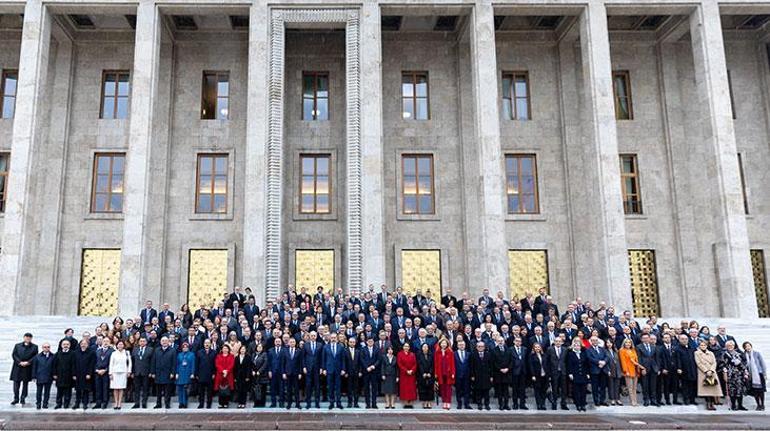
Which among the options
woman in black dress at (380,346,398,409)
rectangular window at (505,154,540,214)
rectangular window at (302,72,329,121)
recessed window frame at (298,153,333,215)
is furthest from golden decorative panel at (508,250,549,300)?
woman in black dress at (380,346,398,409)

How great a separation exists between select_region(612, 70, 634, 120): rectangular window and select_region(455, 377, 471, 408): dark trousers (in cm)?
1687

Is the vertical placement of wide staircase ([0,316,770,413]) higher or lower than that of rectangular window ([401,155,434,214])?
lower

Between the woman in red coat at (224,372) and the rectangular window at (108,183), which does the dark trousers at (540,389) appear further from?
the rectangular window at (108,183)

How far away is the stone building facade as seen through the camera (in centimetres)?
2191

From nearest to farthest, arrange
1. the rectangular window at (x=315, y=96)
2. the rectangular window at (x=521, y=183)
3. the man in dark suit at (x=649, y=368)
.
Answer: the man in dark suit at (x=649, y=368) → the rectangular window at (x=521, y=183) → the rectangular window at (x=315, y=96)

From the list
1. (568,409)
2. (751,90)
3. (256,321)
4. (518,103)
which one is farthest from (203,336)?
(751,90)

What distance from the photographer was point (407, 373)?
1278cm

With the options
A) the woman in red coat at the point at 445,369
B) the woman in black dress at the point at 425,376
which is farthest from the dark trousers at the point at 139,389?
the woman in red coat at the point at 445,369

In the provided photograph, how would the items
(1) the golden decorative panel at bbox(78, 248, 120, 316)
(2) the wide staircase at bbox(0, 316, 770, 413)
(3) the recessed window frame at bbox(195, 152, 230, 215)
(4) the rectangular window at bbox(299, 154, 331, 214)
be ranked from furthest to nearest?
(4) the rectangular window at bbox(299, 154, 331, 214) → (3) the recessed window frame at bbox(195, 152, 230, 215) → (1) the golden decorative panel at bbox(78, 248, 120, 316) → (2) the wide staircase at bbox(0, 316, 770, 413)

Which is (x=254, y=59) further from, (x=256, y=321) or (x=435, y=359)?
(x=435, y=359)

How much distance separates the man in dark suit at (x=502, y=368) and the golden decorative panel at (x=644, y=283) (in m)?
13.7

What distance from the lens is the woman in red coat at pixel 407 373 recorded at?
502 inches

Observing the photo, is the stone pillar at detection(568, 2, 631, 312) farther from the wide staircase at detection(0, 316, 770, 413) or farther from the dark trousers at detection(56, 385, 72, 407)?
the dark trousers at detection(56, 385, 72, 407)

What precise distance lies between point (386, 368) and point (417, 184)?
43.4 feet
